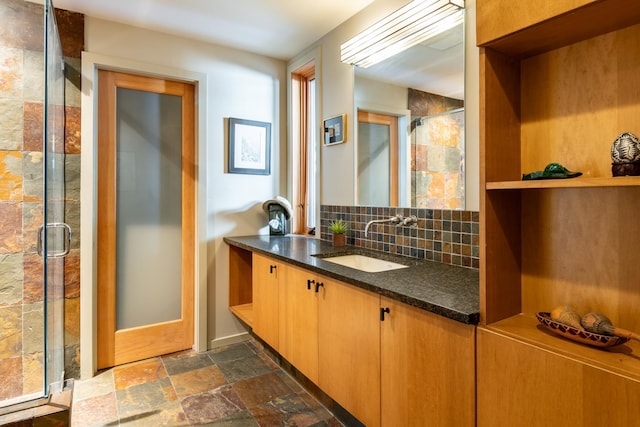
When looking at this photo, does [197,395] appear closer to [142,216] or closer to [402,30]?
[142,216]

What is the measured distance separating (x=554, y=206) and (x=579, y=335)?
0.42 meters

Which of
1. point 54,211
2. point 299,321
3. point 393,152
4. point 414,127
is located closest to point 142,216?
point 54,211

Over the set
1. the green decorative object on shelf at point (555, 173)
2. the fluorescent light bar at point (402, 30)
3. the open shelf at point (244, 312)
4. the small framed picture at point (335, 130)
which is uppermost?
the fluorescent light bar at point (402, 30)

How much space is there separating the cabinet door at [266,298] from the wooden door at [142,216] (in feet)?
2.33

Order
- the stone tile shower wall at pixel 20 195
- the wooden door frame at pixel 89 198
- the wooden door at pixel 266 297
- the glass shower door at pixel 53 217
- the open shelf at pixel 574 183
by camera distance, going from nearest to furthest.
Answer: the open shelf at pixel 574 183 < the glass shower door at pixel 53 217 < the stone tile shower wall at pixel 20 195 < the wooden door at pixel 266 297 < the wooden door frame at pixel 89 198

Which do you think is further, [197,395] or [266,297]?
[266,297]

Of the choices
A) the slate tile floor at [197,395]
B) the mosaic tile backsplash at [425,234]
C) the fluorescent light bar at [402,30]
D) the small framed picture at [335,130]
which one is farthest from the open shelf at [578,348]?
the small framed picture at [335,130]

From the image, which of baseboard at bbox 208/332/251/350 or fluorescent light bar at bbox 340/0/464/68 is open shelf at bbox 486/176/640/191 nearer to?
fluorescent light bar at bbox 340/0/464/68

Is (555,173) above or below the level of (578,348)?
above

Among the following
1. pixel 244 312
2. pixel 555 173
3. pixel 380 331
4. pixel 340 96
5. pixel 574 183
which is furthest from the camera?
pixel 244 312

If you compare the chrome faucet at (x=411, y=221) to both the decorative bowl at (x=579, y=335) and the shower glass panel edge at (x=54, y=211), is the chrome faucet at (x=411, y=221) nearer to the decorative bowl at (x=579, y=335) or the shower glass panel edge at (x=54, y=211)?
the decorative bowl at (x=579, y=335)

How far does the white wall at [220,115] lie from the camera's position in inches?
104

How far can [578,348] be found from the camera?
0.94 m

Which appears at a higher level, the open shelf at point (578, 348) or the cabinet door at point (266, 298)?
the open shelf at point (578, 348)
